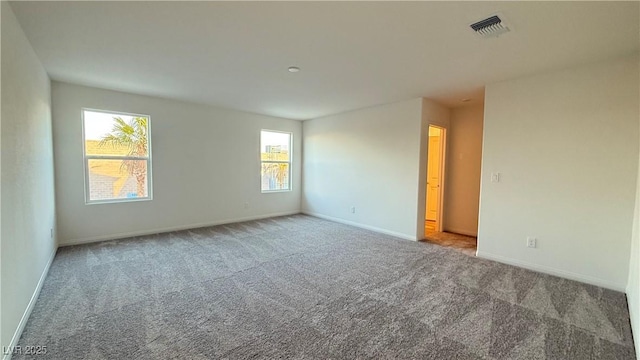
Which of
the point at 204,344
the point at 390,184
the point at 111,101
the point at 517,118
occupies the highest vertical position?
the point at 111,101

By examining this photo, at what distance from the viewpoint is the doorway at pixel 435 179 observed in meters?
5.32

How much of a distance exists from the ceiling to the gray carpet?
7.87 ft

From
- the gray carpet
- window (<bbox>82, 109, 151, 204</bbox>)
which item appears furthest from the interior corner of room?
the gray carpet

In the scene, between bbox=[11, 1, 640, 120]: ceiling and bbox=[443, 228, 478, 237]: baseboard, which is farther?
bbox=[443, 228, 478, 237]: baseboard

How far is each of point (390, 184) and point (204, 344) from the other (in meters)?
3.85

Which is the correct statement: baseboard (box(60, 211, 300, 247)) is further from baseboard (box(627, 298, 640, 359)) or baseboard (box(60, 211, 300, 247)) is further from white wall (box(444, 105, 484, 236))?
baseboard (box(627, 298, 640, 359))

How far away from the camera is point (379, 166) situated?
16.9ft

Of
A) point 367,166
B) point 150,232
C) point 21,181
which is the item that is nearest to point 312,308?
point 21,181

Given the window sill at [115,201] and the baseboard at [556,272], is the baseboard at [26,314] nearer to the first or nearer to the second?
the window sill at [115,201]

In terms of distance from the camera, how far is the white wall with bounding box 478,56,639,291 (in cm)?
283

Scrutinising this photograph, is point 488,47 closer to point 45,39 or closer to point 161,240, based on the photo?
point 45,39

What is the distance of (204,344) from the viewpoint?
1.94 metres

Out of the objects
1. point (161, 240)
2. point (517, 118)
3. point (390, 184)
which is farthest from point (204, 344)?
point (517, 118)

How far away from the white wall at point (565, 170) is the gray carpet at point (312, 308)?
32 cm
